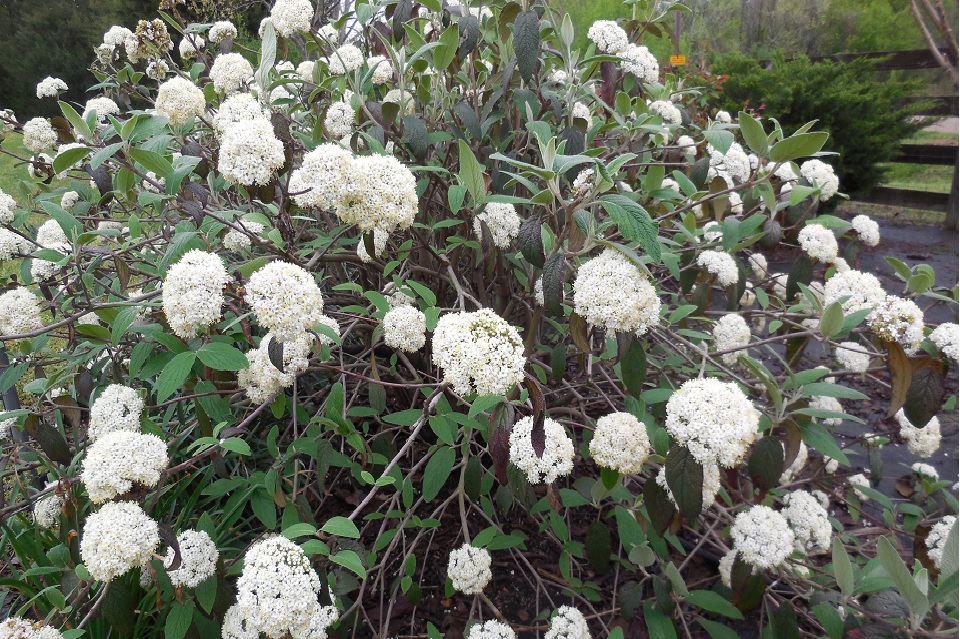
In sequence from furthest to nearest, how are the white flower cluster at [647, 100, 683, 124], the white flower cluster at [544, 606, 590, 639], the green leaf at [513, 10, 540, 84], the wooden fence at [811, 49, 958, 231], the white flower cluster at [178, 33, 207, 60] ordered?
1. the wooden fence at [811, 49, 958, 231]
2. the white flower cluster at [178, 33, 207, 60]
3. the white flower cluster at [647, 100, 683, 124]
4. the green leaf at [513, 10, 540, 84]
5. the white flower cluster at [544, 606, 590, 639]

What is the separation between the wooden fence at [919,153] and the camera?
669cm

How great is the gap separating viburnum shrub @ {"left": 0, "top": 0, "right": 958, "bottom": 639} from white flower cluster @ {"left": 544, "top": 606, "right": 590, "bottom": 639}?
10mm

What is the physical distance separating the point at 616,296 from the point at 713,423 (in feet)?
1.13

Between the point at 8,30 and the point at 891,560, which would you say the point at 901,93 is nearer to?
the point at 891,560

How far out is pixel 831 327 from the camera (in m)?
1.41

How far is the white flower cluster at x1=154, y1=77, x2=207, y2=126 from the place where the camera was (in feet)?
5.82

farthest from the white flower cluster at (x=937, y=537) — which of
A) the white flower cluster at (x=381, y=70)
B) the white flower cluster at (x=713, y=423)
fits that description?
the white flower cluster at (x=381, y=70)

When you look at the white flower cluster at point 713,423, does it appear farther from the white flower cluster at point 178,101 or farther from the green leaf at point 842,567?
the white flower cluster at point 178,101

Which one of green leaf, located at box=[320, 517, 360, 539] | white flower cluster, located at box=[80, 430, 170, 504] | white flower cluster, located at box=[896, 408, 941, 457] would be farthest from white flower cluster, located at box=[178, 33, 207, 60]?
white flower cluster, located at box=[896, 408, 941, 457]

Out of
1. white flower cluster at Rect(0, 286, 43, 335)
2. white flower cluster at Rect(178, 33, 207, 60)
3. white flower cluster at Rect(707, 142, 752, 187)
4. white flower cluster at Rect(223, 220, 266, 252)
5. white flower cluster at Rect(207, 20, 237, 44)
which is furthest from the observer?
white flower cluster at Rect(178, 33, 207, 60)

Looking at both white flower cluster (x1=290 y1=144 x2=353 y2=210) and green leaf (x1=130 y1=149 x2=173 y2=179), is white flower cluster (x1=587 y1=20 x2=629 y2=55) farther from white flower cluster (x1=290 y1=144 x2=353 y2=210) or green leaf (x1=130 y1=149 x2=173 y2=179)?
green leaf (x1=130 y1=149 x2=173 y2=179)

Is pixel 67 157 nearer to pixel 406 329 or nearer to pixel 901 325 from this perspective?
pixel 406 329

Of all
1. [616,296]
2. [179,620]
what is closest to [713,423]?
[616,296]

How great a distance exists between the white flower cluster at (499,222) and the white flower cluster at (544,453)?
2.18ft
